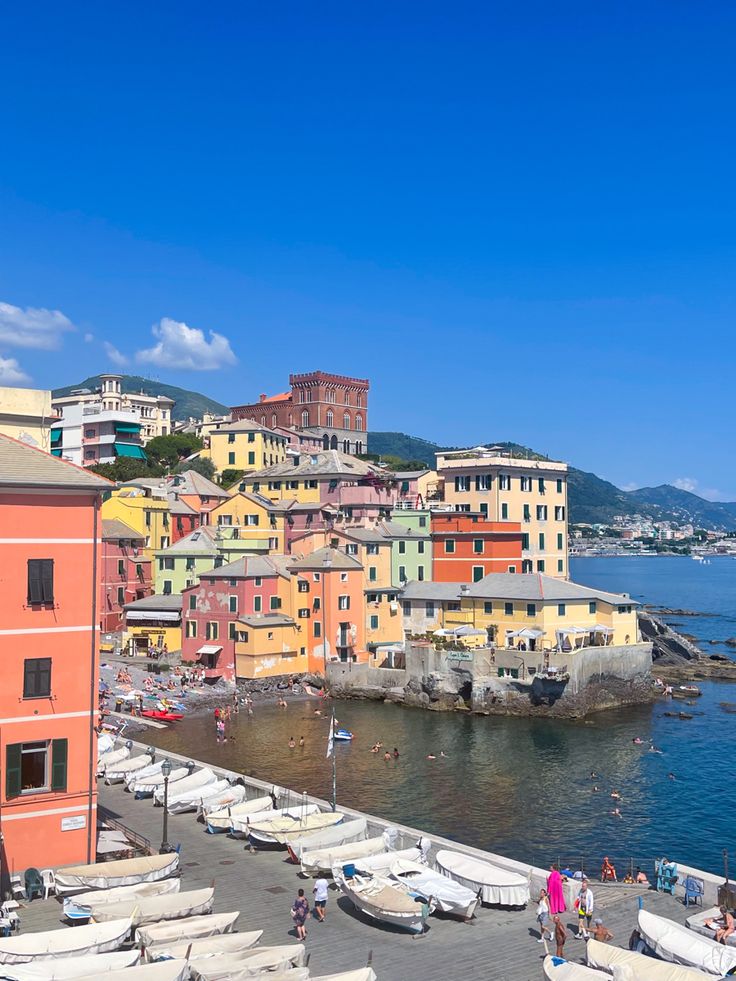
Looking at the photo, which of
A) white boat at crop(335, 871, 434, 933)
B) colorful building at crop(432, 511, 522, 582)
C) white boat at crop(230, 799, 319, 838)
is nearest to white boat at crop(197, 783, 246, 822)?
white boat at crop(230, 799, 319, 838)

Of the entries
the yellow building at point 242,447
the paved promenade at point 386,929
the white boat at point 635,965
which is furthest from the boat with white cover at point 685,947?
the yellow building at point 242,447

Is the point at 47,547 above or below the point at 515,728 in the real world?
above

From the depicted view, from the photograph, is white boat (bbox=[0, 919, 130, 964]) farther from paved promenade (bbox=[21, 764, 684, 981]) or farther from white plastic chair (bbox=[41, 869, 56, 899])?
white plastic chair (bbox=[41, 869, 56, 899])

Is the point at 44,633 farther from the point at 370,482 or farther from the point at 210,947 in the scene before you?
the point at 370,482

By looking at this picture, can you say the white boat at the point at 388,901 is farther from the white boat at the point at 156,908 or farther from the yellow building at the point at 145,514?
the yellow building at the point at 145,514

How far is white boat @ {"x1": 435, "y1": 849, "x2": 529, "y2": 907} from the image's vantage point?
27203mm

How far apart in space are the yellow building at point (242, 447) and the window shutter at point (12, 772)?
9725 centimetres

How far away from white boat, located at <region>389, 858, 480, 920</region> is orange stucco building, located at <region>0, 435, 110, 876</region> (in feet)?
32.9

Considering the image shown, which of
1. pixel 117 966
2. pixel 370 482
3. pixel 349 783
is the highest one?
pixel 370 482

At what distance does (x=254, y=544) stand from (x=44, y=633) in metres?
64.0

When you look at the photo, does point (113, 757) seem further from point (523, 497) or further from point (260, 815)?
point (523, 497)

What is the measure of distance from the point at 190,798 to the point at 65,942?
16.6 metres

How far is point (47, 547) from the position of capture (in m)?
30.0

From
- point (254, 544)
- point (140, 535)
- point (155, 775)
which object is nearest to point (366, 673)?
point (254, 544)
